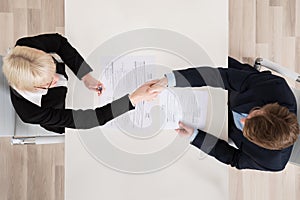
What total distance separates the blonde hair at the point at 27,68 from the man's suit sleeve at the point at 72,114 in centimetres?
10

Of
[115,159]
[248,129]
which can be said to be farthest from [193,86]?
[115,159]

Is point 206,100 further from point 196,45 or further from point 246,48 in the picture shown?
point 246,48

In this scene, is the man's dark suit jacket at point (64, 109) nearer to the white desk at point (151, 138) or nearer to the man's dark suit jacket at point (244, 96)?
the white desk at point (151, 138)

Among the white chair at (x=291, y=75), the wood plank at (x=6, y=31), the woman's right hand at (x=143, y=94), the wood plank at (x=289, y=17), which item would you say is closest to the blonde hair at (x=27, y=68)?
the woman's right hand at (x=143, y=94)

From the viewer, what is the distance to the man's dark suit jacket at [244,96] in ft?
4.54

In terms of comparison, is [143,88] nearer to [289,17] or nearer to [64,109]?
[64,109]

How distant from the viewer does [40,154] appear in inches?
82.1

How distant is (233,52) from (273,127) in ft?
3.47

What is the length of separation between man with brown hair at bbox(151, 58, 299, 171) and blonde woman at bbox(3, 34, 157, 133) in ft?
0.46

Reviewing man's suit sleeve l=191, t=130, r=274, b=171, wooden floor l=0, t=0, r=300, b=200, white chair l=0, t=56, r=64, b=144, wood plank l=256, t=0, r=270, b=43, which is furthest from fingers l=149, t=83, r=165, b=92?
wood plank l=256, t=0, r=270, b=43

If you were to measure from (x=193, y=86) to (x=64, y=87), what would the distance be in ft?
1.58

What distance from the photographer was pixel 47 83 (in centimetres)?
128

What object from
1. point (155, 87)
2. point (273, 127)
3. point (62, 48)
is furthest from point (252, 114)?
point (62, 48)

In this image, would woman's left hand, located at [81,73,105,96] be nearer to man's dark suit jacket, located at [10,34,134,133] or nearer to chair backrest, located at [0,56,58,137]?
man's dark suit jacket, located at [10,34,134,133]
